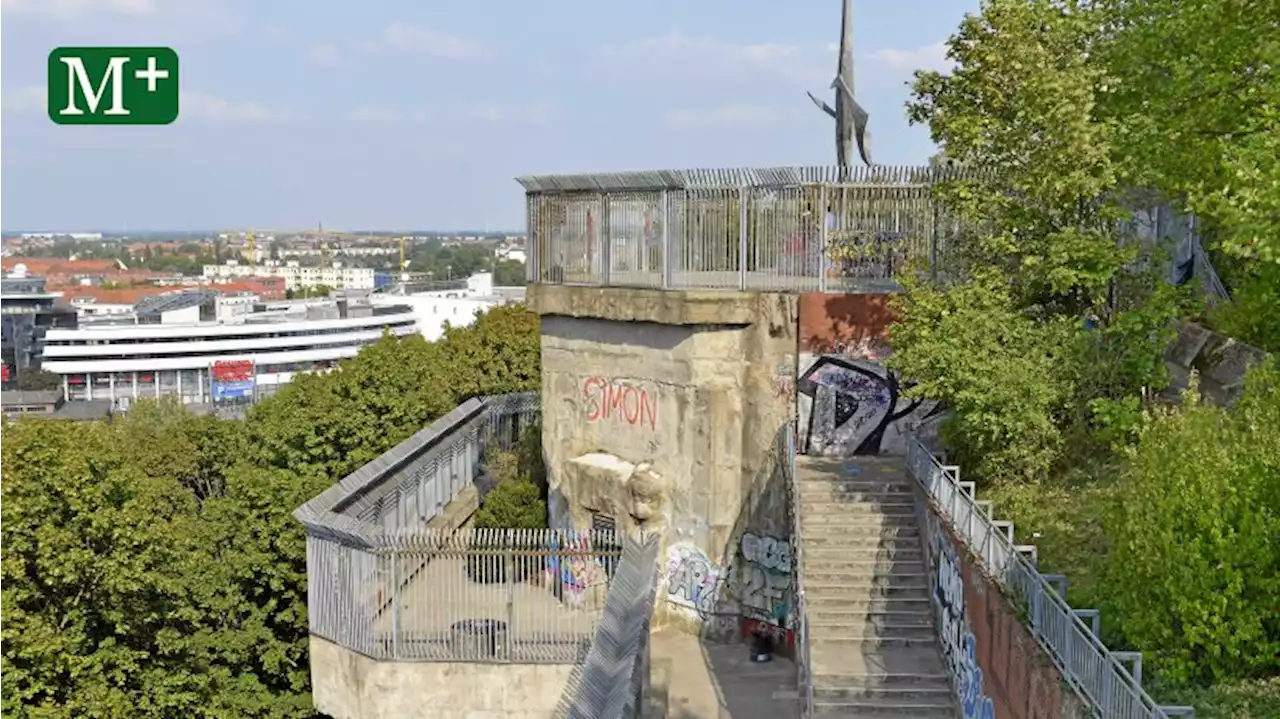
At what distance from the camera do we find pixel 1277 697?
Result: 36.2ft

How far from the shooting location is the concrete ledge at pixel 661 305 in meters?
23.2

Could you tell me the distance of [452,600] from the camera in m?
20.5

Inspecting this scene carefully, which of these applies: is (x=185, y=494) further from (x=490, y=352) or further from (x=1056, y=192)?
(x=1056, y=192)

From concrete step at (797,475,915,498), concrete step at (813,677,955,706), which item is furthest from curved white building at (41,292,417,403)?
concrete step at (813,677,955,706)

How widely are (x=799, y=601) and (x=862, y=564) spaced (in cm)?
310

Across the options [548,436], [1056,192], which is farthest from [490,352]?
[1056,192]

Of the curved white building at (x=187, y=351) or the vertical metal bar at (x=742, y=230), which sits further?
the curved white building at (x=187, y=351)

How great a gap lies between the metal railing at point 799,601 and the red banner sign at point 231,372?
115179 millimetres

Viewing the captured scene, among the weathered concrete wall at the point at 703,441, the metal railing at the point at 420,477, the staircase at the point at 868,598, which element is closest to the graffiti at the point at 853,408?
the weathered concrete wall at the point at 703,441

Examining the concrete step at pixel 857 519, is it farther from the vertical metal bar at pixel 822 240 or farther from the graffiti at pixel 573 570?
the vertical metal bar at pixel 822 240

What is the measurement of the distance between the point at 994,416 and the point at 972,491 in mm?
1321

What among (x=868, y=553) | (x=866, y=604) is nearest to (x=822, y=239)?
(x=868, y=553)

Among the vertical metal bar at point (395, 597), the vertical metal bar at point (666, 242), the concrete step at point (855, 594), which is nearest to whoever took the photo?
the concrete step at point (855, 594)

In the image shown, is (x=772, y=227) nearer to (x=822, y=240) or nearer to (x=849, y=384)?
(x=822, y=240)
